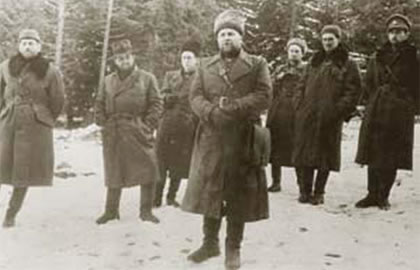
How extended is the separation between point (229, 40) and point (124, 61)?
178 centimetres

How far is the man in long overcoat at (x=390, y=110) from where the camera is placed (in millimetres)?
7332

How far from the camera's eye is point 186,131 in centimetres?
788

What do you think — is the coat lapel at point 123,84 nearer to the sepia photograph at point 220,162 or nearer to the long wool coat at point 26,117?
the sepia photograph at point 220,162

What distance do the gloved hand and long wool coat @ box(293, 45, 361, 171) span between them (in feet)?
8.21

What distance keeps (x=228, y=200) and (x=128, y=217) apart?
6.68ft

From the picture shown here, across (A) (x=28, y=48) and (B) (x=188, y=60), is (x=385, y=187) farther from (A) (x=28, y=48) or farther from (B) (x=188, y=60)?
(A) (x=28, y=48)

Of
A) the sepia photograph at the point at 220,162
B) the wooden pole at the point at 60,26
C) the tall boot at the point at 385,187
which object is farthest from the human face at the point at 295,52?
the wooden pole at the point at 60,26

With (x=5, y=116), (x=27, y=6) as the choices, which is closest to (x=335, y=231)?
(x=5, y=116)

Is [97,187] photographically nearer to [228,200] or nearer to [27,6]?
[228,200]

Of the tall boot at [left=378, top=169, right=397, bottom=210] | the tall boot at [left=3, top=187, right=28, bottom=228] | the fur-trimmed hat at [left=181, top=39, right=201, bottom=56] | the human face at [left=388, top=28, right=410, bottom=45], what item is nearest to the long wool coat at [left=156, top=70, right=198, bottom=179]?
the fur-trimmed hat at [left=181, top=39, right=201, bottom=56]

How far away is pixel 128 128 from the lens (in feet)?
22.7

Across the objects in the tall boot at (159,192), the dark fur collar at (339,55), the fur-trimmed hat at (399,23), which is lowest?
the tall boot at (159,192)

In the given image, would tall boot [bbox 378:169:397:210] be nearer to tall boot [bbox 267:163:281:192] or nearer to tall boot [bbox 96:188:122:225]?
tall boot [bbox 267:163:281:192]

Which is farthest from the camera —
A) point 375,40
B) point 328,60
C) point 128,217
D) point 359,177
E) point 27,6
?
point 27,6
